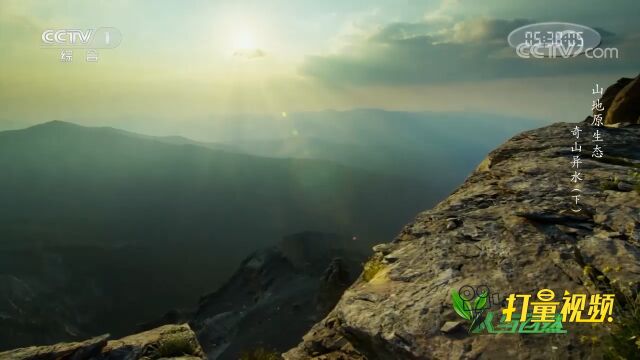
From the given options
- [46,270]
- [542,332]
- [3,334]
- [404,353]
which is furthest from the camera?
[46,270]

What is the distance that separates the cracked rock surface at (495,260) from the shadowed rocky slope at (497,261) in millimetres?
24

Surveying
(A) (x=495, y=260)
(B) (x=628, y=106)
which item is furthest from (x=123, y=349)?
(B) (x=628, y=106)

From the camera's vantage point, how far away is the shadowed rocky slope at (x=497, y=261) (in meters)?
6.75

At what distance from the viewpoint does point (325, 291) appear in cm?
6219

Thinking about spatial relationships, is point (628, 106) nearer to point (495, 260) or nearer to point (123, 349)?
point (495, 260)

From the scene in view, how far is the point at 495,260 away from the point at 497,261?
6cm

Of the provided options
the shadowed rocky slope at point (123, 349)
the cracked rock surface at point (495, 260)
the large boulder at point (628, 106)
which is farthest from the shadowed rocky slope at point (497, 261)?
the large boulder at point (628, 106)

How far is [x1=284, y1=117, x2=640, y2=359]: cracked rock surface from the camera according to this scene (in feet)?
22.4

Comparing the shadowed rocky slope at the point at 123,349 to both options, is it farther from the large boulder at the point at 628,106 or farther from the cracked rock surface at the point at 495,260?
the large boulder at the point at 628,106

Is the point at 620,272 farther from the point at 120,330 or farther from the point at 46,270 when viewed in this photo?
the point at 46,270

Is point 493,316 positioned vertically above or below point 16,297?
above

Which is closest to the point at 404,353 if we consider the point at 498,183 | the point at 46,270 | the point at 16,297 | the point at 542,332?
the point at 542,332

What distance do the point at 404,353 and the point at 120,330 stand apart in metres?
144

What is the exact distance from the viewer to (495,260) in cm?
851
